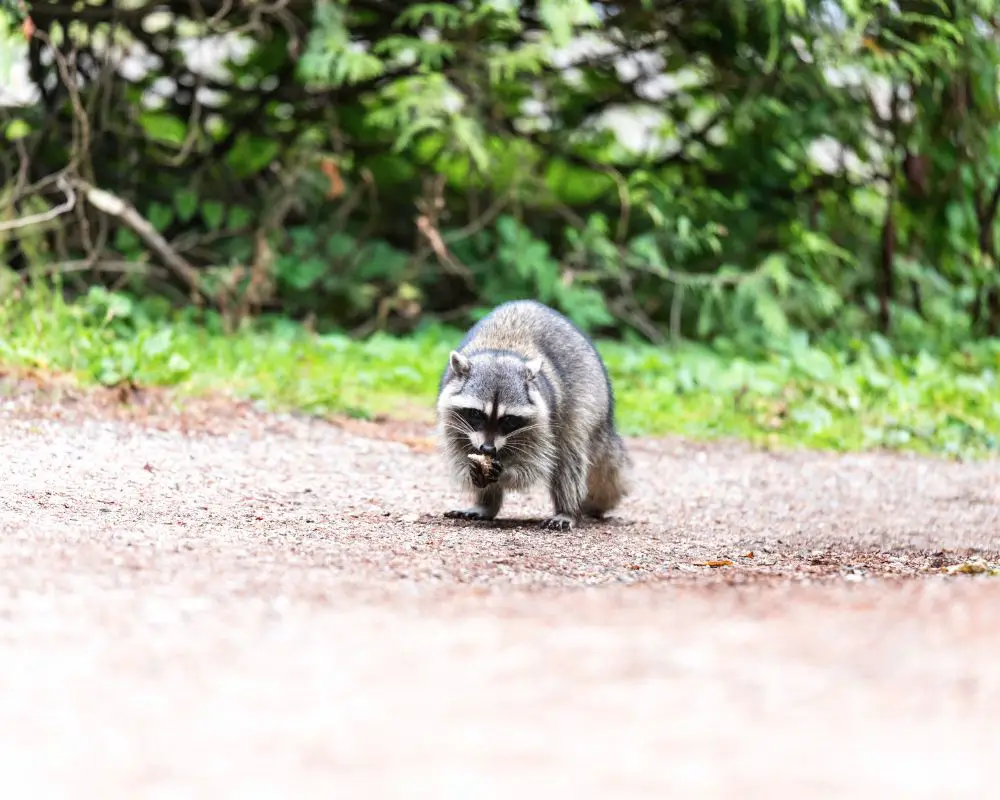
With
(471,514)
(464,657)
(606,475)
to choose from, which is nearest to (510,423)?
(471,514)

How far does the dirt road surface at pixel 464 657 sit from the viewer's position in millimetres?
2479

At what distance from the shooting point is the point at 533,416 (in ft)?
19.2

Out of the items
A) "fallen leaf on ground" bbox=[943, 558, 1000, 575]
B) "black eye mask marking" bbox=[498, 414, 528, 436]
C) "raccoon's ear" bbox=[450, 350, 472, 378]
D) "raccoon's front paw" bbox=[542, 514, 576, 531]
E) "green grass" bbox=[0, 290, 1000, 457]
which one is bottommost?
"green grass" bbox=[0, 290, 1000, 457]

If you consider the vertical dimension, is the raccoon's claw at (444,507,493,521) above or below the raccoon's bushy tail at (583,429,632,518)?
below

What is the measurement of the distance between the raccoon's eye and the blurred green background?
3423mm

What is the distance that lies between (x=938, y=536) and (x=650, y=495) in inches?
62.2

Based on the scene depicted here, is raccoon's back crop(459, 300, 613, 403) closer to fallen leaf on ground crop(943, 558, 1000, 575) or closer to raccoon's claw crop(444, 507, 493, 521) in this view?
raccoon's claw crop(444, 507, 493, 521)

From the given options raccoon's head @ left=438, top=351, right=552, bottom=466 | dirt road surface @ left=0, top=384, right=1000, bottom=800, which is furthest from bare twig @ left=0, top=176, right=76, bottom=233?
raccoon's head @ left=438, top=351, right=552, bottom=466

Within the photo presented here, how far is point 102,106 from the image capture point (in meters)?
10.7

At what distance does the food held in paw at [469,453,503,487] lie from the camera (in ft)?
19.1

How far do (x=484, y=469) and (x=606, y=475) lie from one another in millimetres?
769

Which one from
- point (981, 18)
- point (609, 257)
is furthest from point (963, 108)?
point (609, 257)

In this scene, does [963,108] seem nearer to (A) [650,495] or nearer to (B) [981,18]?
(B) [981,18]

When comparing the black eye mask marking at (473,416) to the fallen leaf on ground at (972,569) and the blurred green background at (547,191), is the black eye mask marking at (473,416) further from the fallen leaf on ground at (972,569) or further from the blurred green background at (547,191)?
the blurred green background at (547,191)
